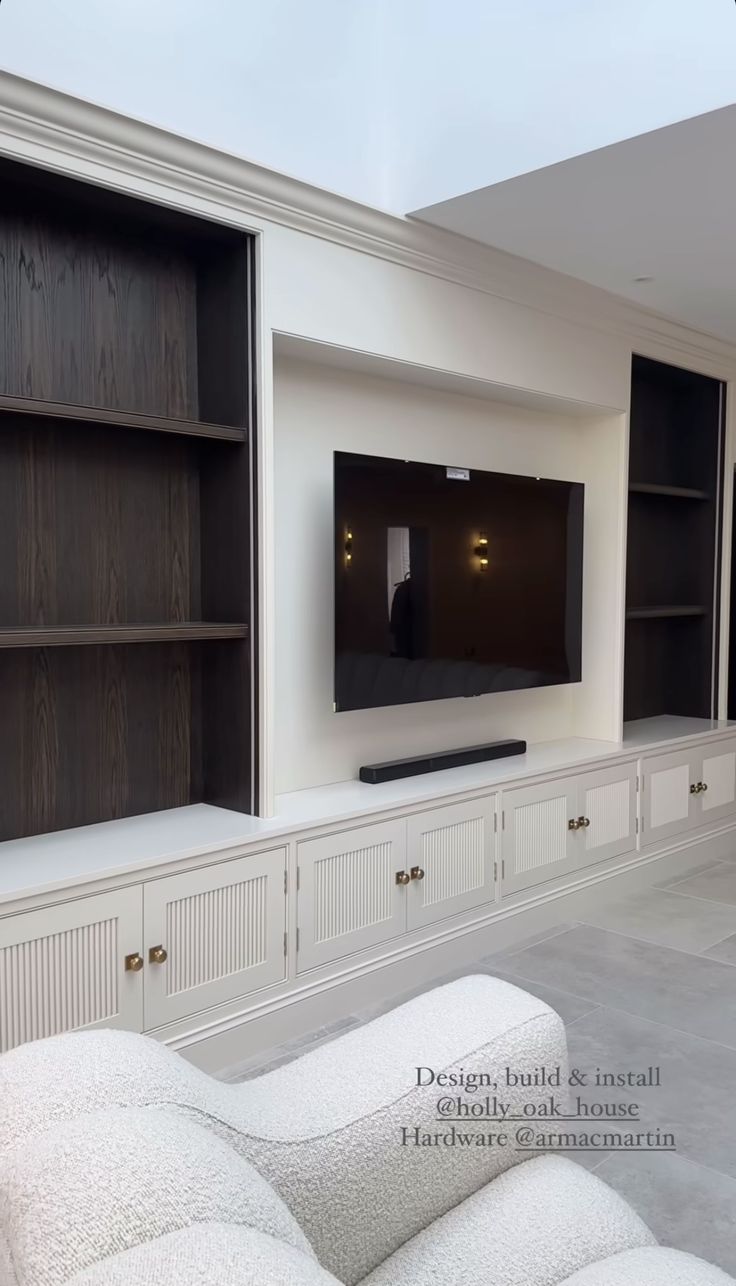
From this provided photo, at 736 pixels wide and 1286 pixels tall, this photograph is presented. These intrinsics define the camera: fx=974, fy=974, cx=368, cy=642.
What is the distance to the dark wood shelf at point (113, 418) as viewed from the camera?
2.30 m

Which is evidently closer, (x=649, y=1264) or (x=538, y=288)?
(x=649, y=1264)

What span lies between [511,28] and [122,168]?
1.17m

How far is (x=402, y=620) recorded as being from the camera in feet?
11.0

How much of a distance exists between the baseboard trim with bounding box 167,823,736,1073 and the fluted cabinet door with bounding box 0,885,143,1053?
187 mm

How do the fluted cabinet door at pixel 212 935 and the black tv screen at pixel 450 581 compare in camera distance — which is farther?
the black tv screen at pixel 450 581

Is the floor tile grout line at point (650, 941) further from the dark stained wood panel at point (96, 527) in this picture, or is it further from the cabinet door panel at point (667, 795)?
the dark stained wood panel at point (96, 527)

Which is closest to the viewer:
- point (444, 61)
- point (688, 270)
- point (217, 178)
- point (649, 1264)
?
point (649, 1264)

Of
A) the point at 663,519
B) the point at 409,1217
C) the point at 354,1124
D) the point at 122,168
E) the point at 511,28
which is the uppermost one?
the point at 511,28

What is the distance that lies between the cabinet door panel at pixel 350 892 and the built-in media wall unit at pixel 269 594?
1cm

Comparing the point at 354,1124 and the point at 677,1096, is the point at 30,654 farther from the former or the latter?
the point at 677,1096

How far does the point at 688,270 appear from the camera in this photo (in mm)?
3514

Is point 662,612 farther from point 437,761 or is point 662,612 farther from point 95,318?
point 95,318

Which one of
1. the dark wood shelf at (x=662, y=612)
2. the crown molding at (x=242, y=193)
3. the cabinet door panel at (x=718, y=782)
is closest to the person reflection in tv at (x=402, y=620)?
the crown molding at (x=242, y=193)

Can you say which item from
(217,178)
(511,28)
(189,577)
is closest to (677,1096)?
(189,577)
